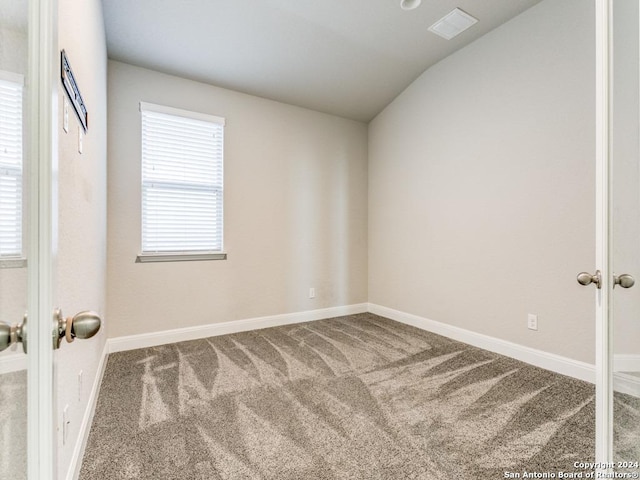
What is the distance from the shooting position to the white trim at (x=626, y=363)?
95 cm

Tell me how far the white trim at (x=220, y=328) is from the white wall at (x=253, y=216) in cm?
6

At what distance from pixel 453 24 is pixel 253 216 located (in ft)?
8.47

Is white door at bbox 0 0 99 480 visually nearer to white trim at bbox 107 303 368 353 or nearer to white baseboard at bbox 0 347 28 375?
white baseboard at bbox 0 347 28 375

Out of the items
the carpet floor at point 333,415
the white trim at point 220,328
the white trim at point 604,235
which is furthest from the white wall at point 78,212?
the white trim at point 604,235

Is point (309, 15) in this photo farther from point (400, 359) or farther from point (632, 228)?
point (400, 359)

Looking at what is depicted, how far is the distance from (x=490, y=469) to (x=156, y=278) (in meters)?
2.83

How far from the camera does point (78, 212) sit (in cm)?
147

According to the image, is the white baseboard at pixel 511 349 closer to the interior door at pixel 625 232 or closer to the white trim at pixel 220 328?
the white trim at pixel 220 328

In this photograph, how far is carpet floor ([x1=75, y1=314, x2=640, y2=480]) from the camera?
55.4 inches

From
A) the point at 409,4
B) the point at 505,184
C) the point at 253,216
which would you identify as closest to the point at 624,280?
the point at 505,184

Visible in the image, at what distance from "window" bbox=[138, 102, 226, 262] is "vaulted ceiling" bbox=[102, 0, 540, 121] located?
472 millimetres

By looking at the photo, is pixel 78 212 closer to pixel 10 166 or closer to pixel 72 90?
pixel 72 90

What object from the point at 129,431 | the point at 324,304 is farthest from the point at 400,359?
the point at 129,431

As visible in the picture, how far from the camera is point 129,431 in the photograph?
164 cm
